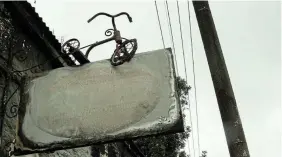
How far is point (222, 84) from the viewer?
429 centimetres

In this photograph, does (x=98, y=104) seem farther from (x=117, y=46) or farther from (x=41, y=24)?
(x=41, y=24)

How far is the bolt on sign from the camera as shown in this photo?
161 inches

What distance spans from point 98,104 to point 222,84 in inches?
58.5

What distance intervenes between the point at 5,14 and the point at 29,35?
0.68m

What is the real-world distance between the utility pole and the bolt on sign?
50cm

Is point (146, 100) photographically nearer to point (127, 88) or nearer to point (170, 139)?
point (127, 88)

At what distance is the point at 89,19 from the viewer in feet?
16.4

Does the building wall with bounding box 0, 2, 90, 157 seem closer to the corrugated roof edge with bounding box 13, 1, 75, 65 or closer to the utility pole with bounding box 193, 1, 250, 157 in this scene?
the corrugated roof edge with bounding box 13, 1, 75, 65

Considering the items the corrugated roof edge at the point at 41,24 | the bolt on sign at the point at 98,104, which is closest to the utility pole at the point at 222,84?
the bolt on sign at the point at 98,104

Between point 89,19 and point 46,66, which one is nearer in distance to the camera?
point 89,19

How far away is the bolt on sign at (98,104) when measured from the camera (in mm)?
4094

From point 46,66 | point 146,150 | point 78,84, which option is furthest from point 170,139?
point 78,84

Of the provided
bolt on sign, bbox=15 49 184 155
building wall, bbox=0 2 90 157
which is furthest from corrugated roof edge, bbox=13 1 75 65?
bolt on sign, bbox=15 49 184 155

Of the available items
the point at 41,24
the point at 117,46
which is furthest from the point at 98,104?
the point at 41,24
